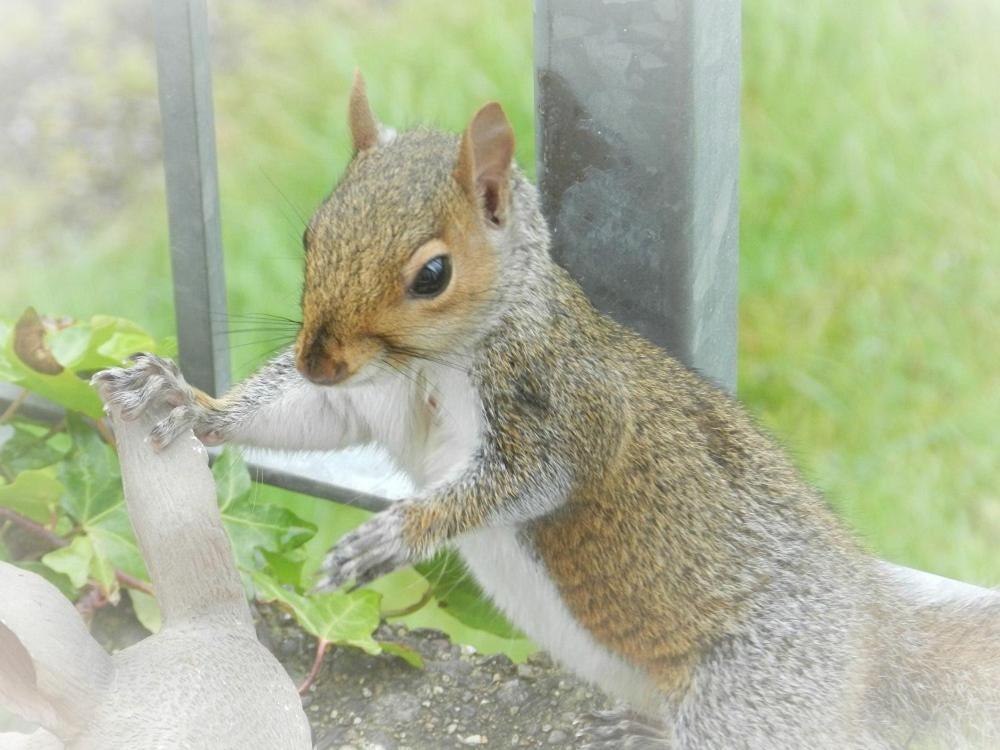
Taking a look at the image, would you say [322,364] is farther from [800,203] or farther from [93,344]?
[800,203]

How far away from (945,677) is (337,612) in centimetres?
69

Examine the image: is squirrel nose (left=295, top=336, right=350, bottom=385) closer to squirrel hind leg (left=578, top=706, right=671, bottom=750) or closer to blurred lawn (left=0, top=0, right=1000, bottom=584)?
squirrel hind leg (left=578, top=706, right=671, bottom=750)

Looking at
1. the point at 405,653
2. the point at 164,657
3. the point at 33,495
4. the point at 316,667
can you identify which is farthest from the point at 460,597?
the point at 164,657

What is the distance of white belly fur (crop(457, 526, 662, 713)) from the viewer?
5.09 feet

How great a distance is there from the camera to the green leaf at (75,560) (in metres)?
1.68

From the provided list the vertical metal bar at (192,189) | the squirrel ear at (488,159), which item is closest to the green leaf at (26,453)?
the vertical metal bar at (192,189)

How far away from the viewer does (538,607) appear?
5.12ft

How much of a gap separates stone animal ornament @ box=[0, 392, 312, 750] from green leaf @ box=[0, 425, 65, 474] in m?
0.59

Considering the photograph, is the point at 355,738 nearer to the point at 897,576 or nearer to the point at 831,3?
the point at 897,576

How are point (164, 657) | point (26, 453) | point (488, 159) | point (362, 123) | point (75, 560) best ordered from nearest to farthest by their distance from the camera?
point (164, 657)
point (488, 159)
point (362, 123)
point (75, 560)
point (26, 453)

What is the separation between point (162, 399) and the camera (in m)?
1.46

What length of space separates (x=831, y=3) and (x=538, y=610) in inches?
66.6

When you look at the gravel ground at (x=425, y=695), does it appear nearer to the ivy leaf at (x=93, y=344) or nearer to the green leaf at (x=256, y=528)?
the green leaf at (x=256, y=528)

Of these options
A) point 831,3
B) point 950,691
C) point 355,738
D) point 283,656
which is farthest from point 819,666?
point 831,3
